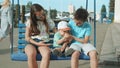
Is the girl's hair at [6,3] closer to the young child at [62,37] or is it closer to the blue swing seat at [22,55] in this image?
the blue swing seat at [22,55]

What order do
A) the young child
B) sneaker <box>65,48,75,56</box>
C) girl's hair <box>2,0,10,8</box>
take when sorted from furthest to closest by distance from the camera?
girl's hair <box>2,0,10,8</box>, the young child, sneaker <box>65,48,75,56</box>

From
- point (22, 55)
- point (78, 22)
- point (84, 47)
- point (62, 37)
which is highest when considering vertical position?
point (78, 22)

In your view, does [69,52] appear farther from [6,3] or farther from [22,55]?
[6,3]

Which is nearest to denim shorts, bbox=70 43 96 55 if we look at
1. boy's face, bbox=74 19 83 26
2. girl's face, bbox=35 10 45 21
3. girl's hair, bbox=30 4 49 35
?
boy's face, bbox=74 19 83 26

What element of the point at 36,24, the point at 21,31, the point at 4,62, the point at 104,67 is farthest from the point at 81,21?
the point at 4,62

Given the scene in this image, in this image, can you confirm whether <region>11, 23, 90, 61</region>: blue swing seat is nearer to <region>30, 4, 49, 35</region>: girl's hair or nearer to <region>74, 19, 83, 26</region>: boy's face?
<region>30, 4, 49, 35</region>: girl's hair

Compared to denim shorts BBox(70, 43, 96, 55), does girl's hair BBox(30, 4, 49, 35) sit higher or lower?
higher

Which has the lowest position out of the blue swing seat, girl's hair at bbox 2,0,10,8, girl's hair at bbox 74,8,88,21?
the blue swing seat

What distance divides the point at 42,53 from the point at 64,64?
2560 mm

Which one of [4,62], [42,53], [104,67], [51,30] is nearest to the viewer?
[42,53]

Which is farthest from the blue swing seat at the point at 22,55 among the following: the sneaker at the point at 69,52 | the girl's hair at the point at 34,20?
the girl's hair at the point at 34,20

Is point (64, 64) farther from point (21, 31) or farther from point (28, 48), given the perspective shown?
point (28, 48)

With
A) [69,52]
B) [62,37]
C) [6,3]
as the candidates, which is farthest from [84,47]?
[6,3]

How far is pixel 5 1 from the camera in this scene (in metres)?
9.29
